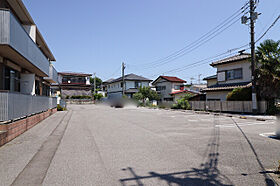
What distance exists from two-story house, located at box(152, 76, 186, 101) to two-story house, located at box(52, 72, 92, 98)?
2282cm

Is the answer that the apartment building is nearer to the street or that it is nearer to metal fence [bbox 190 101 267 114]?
the street

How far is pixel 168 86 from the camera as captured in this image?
39.8 meters

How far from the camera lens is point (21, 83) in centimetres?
1302

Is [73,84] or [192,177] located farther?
[73,84]

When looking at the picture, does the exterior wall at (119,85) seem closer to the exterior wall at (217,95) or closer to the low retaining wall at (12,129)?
the exterior wall at (217,95)

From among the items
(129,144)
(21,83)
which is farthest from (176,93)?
(129,144)

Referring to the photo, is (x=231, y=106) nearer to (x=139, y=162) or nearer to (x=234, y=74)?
(x=234, y=74)

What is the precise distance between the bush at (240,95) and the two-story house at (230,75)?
1151mm

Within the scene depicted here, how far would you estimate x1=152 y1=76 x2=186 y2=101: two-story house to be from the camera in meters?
39.1

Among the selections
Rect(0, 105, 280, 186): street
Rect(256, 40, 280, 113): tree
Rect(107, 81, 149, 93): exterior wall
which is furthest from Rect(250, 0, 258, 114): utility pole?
Rect(107, 81, 149, 93): exterior wall

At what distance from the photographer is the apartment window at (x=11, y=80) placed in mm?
9966

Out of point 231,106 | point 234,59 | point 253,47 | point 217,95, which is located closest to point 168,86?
point 217,95

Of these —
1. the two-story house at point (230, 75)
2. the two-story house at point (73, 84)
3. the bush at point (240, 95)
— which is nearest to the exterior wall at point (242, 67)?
the two-story house at point (230, 75)

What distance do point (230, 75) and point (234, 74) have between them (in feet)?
1.80
